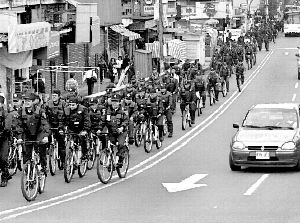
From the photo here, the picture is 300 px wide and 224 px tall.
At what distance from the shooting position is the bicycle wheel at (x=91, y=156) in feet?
74.4

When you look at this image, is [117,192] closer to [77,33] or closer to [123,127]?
[123,127]

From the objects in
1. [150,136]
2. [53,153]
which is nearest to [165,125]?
[150,136]

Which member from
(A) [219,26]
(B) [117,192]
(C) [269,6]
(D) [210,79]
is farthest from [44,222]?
(C) [269,6]

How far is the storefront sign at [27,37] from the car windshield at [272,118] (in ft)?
39.8

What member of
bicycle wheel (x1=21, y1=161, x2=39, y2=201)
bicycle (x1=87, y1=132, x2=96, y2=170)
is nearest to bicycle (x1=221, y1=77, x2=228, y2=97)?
bicycle (x1=87, y1=132, x2=96, y2=170)

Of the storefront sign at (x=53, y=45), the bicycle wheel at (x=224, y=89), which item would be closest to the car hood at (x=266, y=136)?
the storefront sign at (x=53, y=45)

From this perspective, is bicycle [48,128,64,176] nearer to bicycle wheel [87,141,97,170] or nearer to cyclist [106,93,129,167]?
bicycle wheel [87,141,97,170]

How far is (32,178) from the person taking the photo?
60.4 ft

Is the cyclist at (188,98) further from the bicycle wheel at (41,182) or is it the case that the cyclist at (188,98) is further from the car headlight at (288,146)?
the bicycle wheel at (41,182)

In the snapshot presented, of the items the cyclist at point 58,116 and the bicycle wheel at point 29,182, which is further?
the cyclist at point 58,116

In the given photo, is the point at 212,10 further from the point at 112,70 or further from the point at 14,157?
the point at 14,157

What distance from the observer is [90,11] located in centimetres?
4797

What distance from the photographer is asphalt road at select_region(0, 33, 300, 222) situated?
1666cm

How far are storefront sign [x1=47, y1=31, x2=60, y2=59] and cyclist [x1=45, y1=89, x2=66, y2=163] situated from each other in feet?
57.3
